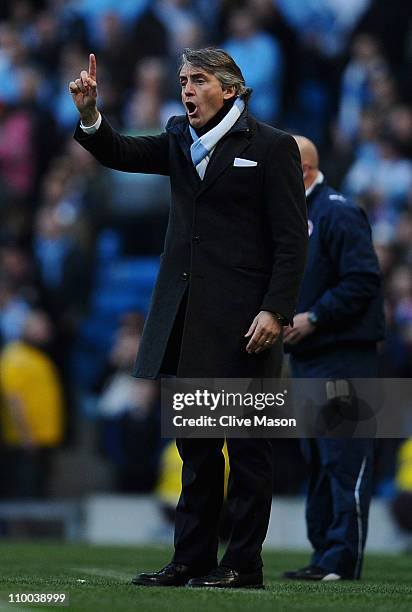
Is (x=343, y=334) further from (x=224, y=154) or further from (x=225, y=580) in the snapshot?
(x=225, y=580)

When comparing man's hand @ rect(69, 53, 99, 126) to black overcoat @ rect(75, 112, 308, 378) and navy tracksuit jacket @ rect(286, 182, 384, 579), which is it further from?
navy tracksuit jacket @ rect(286, 182, 384, 579)

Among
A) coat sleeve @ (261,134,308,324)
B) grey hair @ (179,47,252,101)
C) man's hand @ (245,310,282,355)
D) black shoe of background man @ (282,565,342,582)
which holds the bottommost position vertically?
black shoe of background man @ (282,565,342,582)

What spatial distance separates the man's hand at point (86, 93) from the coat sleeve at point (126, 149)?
0.22 ft

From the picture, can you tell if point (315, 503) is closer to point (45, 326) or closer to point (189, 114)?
point (189, 114)

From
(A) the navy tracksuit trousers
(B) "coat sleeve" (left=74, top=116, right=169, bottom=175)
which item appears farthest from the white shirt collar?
(B) "coat sleeve" (left=74, top=116, right=169, bottom=175)

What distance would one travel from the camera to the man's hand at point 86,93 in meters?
5.32

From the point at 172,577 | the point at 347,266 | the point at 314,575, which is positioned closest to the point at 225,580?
the point at 172,577

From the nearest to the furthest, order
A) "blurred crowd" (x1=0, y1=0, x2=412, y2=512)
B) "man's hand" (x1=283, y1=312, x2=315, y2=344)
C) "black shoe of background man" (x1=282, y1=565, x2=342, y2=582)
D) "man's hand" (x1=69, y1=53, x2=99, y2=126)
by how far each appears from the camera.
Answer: "man's hand" (x1=69, y1=53, x2=99, y2=126) < "black shoe of background man" (x1=282, y1=565, x2=342, y2=582) < "man's hand" (x1=283, y1=312, x2=315, y2=344) < "blurred crowd" (x1=0, y1=0, x2=412, y2=512)

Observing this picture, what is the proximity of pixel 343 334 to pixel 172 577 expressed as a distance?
171 cm

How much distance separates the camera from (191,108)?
18.0 feet

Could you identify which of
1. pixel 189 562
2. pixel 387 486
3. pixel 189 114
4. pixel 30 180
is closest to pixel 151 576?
pixel 189 562

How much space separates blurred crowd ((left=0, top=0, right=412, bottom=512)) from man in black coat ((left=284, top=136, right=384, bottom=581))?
134 inches

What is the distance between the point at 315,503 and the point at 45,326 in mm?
5623

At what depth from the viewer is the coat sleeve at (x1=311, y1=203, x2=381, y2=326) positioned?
6691mm
